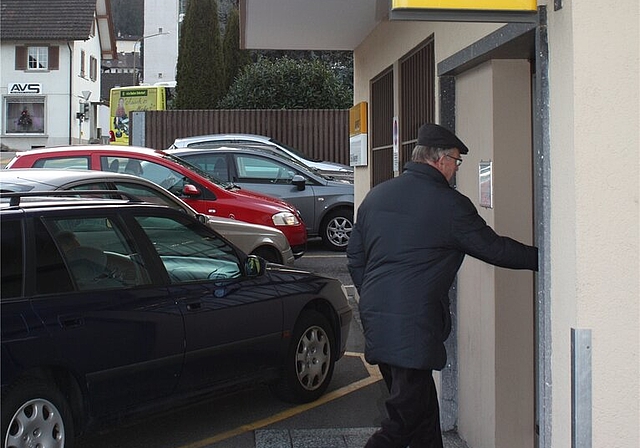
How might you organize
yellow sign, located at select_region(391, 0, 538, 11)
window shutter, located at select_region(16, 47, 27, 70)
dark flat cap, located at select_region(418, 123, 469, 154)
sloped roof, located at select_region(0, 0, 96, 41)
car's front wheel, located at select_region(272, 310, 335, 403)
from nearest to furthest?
1. yellow sign, located at select_region(391, 0, 538, 11)
2. dark flat cap, located at select_region(418, 123, 469, 154)
3. car's front wheel, located at select_region(272, 310, 335, 403)
4. sloped roof, located at select_region(0, 0, 96, 41)
5. window shutter, located at select_region(16, 47, 27, 70)

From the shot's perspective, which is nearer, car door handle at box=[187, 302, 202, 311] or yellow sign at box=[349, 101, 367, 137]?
car door handle at box=[187, 302, 202, 311]

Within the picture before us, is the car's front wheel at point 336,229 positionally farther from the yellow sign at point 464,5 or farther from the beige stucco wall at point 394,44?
the yellow sign at point 464,5

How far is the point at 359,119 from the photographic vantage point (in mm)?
9352

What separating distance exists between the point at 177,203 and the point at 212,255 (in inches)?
138

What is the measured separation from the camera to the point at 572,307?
3504 millimetres

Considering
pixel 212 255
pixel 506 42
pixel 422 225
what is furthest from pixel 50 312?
pixel 506 42

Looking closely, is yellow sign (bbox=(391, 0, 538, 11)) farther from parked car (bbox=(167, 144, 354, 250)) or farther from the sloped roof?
the sloped roof

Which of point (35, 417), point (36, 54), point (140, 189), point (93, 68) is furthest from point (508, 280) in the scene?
point (93, 68)

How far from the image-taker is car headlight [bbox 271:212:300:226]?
11383 mm

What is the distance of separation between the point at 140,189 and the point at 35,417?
16.1ft

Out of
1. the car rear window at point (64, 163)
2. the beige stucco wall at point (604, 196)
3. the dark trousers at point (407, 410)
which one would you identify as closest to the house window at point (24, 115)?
the car rear window at point (64, 163)

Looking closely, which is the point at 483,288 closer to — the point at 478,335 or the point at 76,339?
the point at 478,335

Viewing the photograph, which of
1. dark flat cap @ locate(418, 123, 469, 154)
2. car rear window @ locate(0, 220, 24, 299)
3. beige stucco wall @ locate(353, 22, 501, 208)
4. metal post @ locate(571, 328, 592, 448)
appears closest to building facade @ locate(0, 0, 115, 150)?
beige stucco wall @ locate(353, 22, 501, 208)

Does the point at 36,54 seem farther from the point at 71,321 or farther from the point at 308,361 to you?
the point at 71,321
